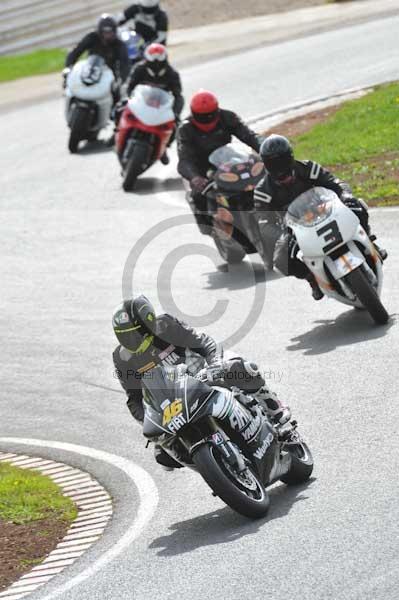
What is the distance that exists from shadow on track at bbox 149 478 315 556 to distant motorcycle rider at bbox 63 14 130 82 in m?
15.7

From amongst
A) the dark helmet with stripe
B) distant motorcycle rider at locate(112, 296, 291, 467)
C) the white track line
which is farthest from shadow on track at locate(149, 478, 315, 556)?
the dark helmet with stripe

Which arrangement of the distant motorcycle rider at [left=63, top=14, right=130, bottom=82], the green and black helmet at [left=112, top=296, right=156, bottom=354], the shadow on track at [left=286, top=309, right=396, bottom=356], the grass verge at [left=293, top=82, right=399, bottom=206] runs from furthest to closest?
the distant motorcycle rider at [left=63, top=14, right=130, bottom=82] → the grass verge at [left=293, top=82, right=399, bottom=206] → the shadow on track at [left=286, top=309, right=396, bottom=356] → the green and black helmet at [left=112, top=296, right=156, bottom=354]

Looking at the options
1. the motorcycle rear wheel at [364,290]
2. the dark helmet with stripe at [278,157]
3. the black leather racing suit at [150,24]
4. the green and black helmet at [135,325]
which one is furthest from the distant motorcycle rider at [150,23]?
the green and black helmet at [135,325]

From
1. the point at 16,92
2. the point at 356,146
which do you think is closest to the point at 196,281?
the point at 356,146

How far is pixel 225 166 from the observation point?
48.4 ft

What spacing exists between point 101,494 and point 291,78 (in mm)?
17816

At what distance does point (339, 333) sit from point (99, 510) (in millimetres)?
3515

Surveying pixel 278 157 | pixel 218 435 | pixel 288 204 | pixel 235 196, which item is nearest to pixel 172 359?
pixel 218 435

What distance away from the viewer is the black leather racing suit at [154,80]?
20234mm

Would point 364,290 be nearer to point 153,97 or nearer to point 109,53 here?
point 153,97

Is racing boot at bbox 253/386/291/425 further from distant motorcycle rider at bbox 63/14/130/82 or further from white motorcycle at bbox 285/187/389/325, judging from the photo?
distant motorcycle rider at bbox 63/14/130/82

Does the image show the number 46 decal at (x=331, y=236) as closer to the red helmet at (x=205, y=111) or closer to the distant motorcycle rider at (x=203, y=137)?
the distant motorcycle rider at (x=203, y=137)

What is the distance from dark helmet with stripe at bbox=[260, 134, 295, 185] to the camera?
11.9 m

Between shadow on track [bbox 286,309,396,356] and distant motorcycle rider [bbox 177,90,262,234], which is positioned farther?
distant motorcycle rider [bbox 177,90,262,234]
